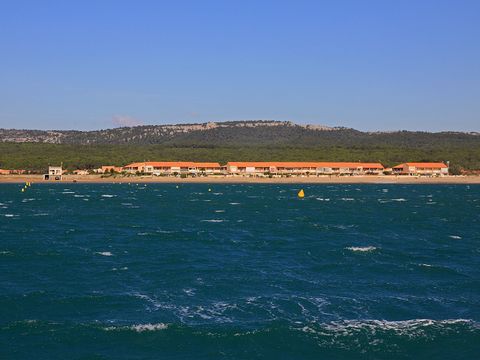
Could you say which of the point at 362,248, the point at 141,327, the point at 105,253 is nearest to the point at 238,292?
the point at 141,327

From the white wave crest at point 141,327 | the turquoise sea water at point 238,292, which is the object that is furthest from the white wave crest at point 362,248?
the white wave crest at point 141,327

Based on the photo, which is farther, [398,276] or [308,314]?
[398,276]

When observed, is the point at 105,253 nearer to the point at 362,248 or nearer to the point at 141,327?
the point at 362,248

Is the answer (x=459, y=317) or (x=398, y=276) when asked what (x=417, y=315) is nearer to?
(x=459, y=317)

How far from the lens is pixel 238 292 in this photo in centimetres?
3784

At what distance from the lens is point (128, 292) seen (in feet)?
123

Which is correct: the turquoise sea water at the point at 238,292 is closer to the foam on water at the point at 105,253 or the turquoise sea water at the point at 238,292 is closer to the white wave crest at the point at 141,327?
the white wave crest at the point at 141,327

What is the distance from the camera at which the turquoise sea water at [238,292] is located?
1117 inches

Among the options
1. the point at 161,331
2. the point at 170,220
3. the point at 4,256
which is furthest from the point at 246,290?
the point at 170,220

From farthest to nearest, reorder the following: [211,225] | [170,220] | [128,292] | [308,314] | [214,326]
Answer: [170,220], [211,225], [128,292], [308,314], [214,326]

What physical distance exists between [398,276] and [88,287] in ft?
68.7

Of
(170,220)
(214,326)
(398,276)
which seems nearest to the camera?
(214,326)

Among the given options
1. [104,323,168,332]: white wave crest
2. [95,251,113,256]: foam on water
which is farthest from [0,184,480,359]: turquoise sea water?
[95,251,113,256]: foam on water

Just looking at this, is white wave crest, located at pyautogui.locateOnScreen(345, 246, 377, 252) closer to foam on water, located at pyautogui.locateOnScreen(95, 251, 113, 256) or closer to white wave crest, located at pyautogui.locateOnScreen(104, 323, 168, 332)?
foam on water, located at pyautogui.locateOnScreen(95, 251, 113, 256)
